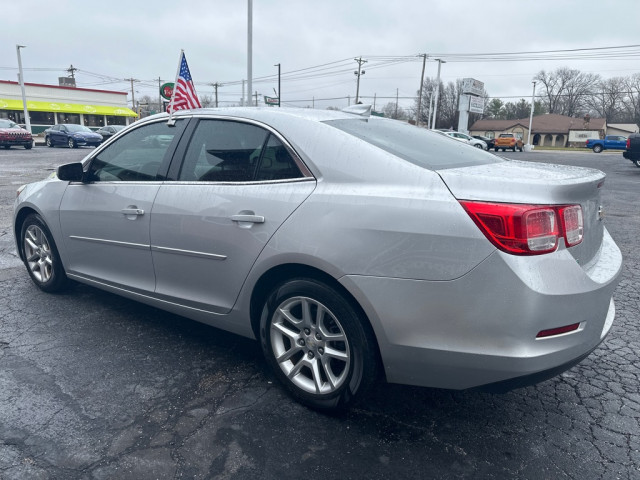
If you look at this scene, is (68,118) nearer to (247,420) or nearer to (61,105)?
(61,105)

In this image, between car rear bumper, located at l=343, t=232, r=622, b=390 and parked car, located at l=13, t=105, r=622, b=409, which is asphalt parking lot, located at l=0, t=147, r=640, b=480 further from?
car rear bumper, located at l=343, t=232, r=622, b=390

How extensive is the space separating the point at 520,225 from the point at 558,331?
1.64ft

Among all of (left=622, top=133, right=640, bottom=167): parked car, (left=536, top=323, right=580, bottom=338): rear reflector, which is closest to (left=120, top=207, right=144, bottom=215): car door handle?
(left=536, top=323, right=580, bottom=338): rear reflector

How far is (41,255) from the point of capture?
4410 mm

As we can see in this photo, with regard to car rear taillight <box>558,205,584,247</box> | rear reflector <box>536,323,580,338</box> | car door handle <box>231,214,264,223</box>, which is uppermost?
car rear taillight <box>558,205,584,247</box>

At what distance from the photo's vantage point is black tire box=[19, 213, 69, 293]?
13.9 feet

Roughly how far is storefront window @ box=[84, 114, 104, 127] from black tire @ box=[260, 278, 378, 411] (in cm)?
5865

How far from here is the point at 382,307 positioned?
2.26 m

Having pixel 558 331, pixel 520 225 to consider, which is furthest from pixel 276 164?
pixel 558 331

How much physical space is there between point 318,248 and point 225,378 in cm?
117

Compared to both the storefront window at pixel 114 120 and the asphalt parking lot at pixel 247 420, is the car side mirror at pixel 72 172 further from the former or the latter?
the storefront window at pixel 114 120

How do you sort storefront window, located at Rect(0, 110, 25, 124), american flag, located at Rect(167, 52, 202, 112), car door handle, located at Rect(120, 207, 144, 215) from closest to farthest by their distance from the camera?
car door handle, located at Rect(120, 207, 144, 215) → american flag, located at Rect(167, 52, 202, 112) → storefront window, located at Rect(0, 110, 25, 124)

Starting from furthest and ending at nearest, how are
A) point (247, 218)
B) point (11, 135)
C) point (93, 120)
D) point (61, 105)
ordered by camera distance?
point (93, 120), point (61, 105), point (11, 135), point (247, 218)

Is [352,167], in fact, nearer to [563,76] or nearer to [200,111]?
[200,111]
